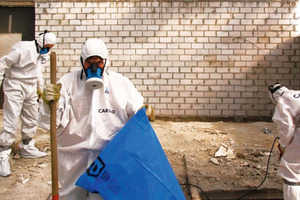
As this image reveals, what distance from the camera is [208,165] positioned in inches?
168

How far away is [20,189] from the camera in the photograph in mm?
3674

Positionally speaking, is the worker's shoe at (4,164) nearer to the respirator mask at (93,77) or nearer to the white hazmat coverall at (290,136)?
the respirator mask at (93,77)

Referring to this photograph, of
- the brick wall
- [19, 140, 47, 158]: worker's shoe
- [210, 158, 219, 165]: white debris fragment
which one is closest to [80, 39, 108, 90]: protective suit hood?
[210, 158, 219, 165]: white debris fragment

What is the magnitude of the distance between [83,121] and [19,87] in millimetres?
2408

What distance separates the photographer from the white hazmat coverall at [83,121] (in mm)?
2244

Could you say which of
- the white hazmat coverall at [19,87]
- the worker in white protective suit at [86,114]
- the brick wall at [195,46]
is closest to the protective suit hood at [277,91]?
the worker in white protective suit at [86,114]

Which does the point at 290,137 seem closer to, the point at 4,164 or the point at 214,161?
the point at 214,161

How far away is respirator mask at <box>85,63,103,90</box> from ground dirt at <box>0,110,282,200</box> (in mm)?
1988

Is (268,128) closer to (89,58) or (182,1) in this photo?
(182,1)

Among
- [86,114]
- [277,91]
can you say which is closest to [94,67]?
[86,114]

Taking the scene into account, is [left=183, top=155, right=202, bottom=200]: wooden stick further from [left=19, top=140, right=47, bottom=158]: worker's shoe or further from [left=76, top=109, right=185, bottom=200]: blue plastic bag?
[left=19, top=140, right=47, bottom=158]: worker's shoe

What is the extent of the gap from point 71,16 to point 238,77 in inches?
162

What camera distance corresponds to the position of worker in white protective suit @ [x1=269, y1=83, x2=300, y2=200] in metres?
2.57

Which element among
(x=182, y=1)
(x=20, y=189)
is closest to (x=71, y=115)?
(x=20, y=189)
